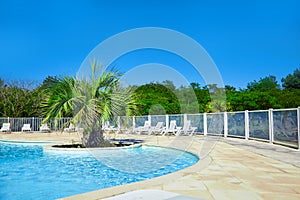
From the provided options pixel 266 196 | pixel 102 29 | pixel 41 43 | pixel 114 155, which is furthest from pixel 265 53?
pixel 266 196

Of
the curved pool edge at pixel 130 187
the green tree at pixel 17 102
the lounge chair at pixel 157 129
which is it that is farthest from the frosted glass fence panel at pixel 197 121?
the green tree at pixel 17 102

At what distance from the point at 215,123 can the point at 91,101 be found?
23.5 feet

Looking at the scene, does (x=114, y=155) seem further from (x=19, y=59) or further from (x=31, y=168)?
(x=19, y=59)

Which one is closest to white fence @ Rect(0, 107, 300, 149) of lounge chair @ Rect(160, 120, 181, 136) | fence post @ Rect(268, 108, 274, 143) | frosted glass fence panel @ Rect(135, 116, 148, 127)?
fence post @ Rect(268, 108, 274, 143)

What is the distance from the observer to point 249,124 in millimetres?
11453

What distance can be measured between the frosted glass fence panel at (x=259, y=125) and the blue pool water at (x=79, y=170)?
151 inches

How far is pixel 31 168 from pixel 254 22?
73.7ft

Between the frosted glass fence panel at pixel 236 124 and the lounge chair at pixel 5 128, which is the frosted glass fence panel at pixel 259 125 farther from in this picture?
the lounge chair at pixel 5 128

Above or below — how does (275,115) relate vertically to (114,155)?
above

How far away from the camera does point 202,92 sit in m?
30.9

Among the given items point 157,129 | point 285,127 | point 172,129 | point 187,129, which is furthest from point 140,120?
point 285,127

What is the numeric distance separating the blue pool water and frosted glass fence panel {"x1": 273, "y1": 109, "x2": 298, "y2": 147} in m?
3.37

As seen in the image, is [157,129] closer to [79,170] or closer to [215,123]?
[215,123]

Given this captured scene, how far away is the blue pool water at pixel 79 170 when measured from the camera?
4.77m
